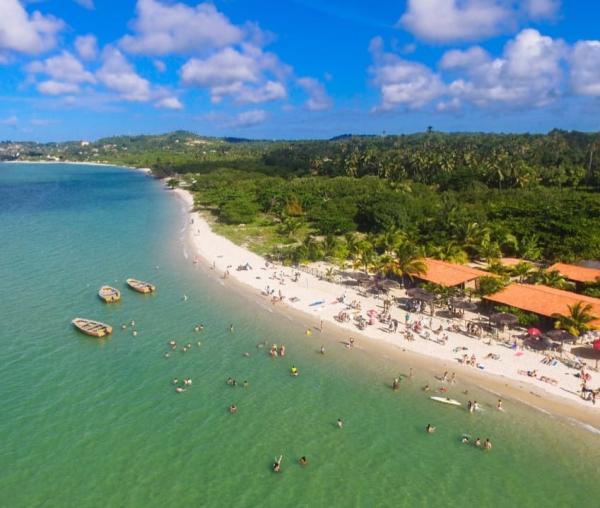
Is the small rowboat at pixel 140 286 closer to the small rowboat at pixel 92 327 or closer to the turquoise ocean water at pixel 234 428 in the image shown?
the turquoise ocean water at pixel 234 428

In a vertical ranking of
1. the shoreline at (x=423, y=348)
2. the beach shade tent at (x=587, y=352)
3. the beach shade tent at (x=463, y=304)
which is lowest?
the shoreline at (x=423, y=348)

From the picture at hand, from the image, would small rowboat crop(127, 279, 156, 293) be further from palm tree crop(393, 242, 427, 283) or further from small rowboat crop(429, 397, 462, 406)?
small rowboat crop(429, 397, 462, 406)

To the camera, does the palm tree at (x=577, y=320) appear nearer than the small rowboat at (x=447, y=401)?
No

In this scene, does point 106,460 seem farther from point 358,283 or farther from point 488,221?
point 488,221

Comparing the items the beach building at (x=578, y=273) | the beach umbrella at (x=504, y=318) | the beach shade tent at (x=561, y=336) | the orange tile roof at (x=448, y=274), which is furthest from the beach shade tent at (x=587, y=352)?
the beach building at (x=578, y=273)

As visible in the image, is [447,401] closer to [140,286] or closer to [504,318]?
[504,318]

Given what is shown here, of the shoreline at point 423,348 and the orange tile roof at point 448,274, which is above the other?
the orange tile roof at point 448,274

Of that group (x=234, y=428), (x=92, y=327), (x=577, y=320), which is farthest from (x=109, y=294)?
(x=577, y=320)
